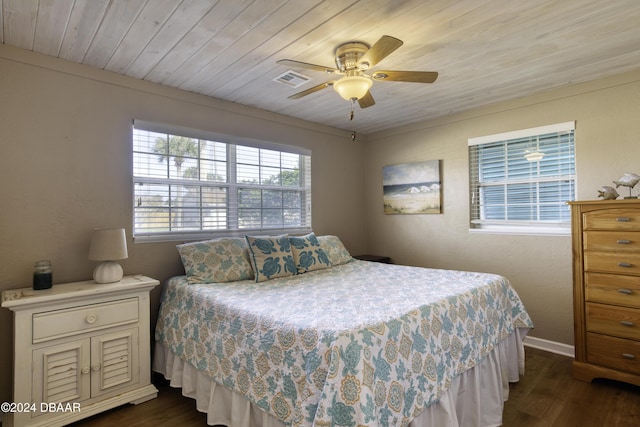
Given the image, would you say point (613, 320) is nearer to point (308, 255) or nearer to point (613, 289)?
point (613, 289)

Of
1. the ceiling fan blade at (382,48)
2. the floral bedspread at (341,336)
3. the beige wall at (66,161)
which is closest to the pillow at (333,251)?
the floral bedspread at (341,336)

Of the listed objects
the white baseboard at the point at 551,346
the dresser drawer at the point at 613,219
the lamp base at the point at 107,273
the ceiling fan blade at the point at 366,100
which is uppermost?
the ceiling fan blade at the point at 366,100

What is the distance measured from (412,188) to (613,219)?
196 centimetres

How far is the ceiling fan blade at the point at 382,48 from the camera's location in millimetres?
1648

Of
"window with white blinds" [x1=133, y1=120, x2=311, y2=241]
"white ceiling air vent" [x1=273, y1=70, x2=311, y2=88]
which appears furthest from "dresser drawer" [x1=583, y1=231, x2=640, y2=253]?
"window with white blinds" [x1=133, y1=120, x2=311, y2=241]

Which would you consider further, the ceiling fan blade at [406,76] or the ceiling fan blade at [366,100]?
the ceiling fan blade at [366,100]

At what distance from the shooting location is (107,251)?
7.35ft

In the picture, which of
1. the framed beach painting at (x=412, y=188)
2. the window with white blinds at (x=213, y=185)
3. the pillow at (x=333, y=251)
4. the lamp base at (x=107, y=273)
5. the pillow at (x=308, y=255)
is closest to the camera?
the lamp base at (x=107, y=273)

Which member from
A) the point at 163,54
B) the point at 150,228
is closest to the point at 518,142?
the point at 163,54

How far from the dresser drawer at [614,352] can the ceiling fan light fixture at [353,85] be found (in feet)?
8.19

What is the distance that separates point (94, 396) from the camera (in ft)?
6.93

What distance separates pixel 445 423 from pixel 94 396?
211cm

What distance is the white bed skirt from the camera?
1.65 meters

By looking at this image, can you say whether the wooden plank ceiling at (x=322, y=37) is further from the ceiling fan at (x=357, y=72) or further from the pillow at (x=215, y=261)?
the pillow at (x=215, y=261)
